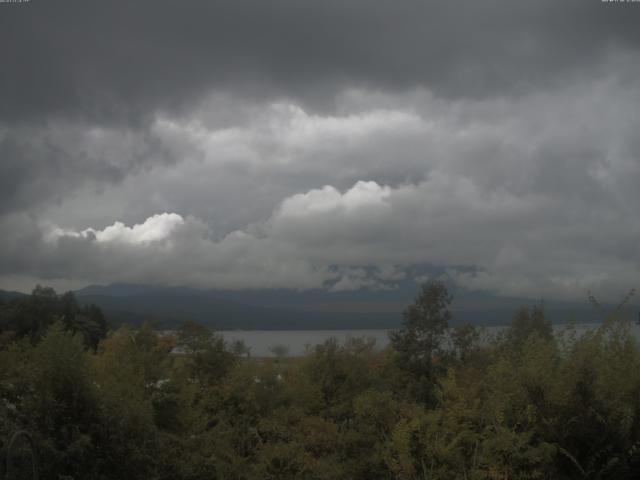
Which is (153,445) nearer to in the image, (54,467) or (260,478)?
(54,467)

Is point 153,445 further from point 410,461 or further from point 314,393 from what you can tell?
point 314,393

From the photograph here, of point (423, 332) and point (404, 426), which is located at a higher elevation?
point (423, 332)

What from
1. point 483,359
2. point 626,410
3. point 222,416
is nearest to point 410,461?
point 626,410

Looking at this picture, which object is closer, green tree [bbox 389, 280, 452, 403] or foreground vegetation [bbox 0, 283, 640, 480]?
foreground vegetation [bbox 0, 283, 640, 480]

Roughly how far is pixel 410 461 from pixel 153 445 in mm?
4677

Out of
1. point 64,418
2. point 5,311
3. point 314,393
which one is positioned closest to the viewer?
point 64,418

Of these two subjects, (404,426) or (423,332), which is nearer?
(404,426)

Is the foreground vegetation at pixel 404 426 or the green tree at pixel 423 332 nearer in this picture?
the foreground vegetation at pixel 404 426

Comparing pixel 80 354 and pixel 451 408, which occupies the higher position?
pixel 80 354

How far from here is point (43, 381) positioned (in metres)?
10.8

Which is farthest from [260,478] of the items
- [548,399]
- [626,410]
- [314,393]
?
[314,393]

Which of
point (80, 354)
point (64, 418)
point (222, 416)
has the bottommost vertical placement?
point (222, 416)

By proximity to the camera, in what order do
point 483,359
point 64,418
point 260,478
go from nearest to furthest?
point 64,418, point 260,478, point 483,359

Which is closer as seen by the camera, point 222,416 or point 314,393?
point 222,416
